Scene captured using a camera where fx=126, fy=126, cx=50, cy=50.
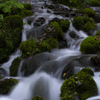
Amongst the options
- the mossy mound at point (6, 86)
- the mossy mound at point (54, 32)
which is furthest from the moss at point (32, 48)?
the mossy mound at point (6, 86)

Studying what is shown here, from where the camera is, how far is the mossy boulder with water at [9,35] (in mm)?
6496

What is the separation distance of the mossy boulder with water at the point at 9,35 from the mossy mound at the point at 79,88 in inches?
169

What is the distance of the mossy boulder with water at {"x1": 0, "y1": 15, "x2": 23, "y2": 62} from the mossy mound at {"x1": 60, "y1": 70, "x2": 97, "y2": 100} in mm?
4283

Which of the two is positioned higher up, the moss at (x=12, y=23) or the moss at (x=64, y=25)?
the moss at (x=12, y=23)

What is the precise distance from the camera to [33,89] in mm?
3715

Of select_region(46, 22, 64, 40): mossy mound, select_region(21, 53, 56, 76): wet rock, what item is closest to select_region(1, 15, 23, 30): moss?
select_region(46, 22, 64, 40): mossy mound

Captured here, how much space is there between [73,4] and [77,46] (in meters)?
10.9

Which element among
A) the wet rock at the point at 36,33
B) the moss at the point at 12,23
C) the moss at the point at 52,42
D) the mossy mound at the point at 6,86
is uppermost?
the moss at the point at 12,23

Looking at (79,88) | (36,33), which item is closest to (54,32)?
(36,33)

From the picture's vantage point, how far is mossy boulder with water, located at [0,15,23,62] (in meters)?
6.50

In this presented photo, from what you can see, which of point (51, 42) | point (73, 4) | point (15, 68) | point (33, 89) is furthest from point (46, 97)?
point (73, 4)

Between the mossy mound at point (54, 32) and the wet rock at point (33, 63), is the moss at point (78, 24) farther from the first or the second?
the wet rock at point (33, 63)

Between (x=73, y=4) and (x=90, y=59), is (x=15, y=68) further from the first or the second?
(x=73, y=4)

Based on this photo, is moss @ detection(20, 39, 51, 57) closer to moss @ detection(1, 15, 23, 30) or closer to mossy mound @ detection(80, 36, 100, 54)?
mossy mound @ detection(80, 36, 100, 54)
